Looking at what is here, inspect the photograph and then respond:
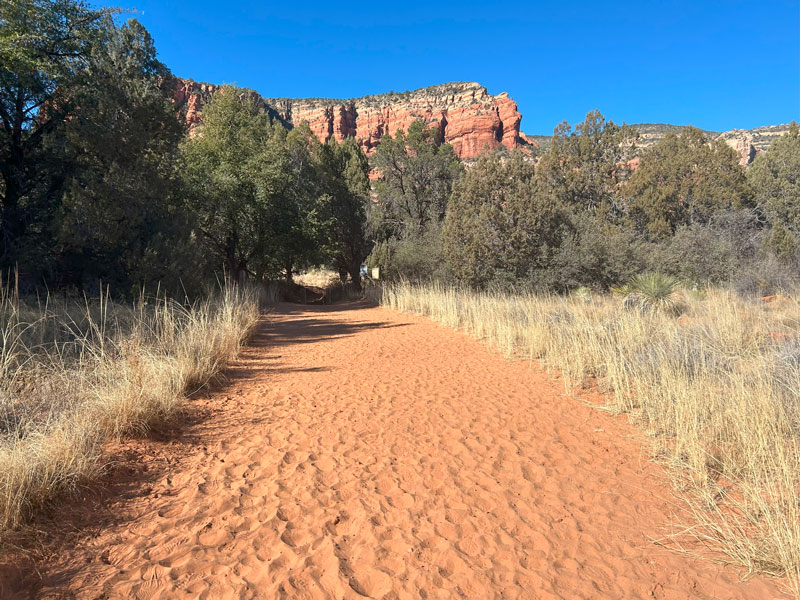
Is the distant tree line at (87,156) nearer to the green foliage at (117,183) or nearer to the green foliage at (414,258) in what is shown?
the green foliage at (117,183)

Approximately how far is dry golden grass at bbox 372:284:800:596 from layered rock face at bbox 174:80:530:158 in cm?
6972

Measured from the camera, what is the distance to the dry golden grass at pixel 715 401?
9.48 feet

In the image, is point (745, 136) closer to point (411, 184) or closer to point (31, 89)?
point (411, 184)

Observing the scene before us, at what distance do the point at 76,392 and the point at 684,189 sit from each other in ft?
83.3

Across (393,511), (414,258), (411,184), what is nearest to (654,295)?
(393,511)

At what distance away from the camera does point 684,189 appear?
2088cm

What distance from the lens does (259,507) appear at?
321 cm

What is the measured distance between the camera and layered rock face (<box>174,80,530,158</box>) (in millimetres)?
76875

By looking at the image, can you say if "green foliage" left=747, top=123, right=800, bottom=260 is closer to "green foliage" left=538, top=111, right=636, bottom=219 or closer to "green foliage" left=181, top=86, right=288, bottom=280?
"green foliage" left=538, top=111, right=636, bottom=219

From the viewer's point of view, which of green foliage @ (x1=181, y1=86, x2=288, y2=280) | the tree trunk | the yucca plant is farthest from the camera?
the tree trunk

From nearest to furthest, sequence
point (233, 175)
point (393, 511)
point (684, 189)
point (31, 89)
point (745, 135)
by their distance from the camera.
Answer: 1. point (393, 511)
2. point (31, 89)
3. point (233, 175)
4. point (684, 189)
5. point (745, 135)

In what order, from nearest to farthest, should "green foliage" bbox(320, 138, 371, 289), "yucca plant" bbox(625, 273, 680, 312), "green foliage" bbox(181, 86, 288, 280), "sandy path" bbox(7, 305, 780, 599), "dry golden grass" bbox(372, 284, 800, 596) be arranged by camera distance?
1. "sandy path" bbox(7, 305, 780, 599)
2. "dry golden grass" bbox(372, 284, 800, 596)
3. "yucca plant" bbox(625, 273, 680, 312)
4. "green foliage" bbox(181, 86, 288, 280)
5. "green foliage" bbox(320, 138, 371, 289)

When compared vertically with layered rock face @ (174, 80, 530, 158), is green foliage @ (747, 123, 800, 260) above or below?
below

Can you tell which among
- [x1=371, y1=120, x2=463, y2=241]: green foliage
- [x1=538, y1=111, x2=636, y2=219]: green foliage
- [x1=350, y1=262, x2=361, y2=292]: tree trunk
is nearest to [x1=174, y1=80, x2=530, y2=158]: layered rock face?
[x1=538, y1=111, x2=636, y2=219]: green foliage
